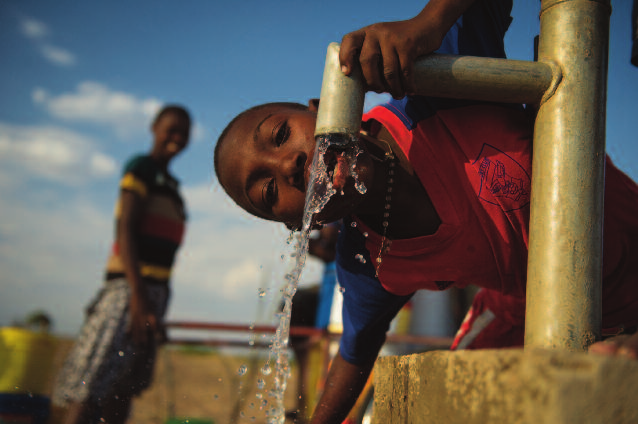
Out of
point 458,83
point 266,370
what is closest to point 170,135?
point 266,370

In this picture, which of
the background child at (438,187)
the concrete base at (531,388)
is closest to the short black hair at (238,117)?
the background child at (438,187)

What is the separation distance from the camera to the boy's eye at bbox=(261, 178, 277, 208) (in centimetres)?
178

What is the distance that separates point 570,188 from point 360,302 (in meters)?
1.18

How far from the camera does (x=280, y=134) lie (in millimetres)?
1767

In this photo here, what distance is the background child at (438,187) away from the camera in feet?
5.39

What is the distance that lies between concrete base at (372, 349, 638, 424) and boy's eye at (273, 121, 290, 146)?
1.02m

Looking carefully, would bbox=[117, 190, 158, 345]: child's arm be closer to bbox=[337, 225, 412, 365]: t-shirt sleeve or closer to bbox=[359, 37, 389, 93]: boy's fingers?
bbox=[337, 225, 412, 365]: t-shirt sleeve

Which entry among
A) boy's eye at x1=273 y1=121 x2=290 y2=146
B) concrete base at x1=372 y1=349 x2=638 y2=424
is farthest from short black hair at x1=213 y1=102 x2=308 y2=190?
concrete base at x1=372 y1=349 x2=638 y2=424

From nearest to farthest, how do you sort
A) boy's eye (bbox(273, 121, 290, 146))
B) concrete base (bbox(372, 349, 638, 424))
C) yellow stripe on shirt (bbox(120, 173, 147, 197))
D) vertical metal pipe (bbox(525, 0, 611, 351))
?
concrete base (bbox(372, 349, 638, 424)) < vertical metal pipe (bbox(525, 0, 611, 351)) < boy's eye (bbox(273, 121, 290, 146)) < yellow stripe on shirt (bbox(120, 173, 147, 197))

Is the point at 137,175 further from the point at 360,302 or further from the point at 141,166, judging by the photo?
the point at 360,302

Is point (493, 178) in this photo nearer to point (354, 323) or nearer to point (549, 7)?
point (549, 7)

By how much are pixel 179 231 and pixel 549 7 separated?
10.5ft

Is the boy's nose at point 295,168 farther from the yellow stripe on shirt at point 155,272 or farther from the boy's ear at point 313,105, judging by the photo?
the yellow stripe on shirt at point 155,272

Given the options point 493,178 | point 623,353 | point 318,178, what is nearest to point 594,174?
point 623,353
